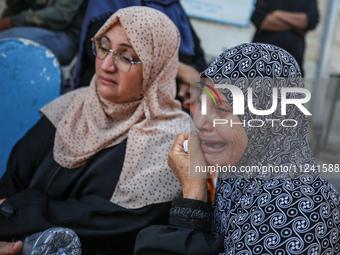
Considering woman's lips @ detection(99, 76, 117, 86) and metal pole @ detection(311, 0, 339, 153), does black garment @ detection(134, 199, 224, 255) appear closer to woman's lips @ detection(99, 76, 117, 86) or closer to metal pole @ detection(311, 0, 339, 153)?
woman's lips @ detection(99, 76, 117, 86)

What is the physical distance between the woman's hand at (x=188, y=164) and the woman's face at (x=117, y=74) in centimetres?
47

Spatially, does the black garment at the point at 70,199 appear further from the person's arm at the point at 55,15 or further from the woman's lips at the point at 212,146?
the person's arm at the point at 55,15

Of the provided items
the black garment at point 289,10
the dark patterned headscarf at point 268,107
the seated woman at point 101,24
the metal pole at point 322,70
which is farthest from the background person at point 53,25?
the metal pole at point 322,70

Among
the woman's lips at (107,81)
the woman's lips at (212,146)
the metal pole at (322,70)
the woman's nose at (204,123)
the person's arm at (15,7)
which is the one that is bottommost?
the metal pole at (322,70)

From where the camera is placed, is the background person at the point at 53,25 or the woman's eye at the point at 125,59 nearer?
the woman's eye at the point at 125,59

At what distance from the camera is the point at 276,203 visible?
123cm

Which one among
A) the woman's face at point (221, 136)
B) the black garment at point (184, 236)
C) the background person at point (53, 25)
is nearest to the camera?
the black garment at point (184, 236)

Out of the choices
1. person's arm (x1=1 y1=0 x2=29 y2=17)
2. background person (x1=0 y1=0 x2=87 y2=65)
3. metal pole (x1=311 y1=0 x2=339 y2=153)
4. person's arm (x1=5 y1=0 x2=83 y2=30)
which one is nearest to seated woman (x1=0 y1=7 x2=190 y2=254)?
background person (x1=0 y1=0 x2=87 y2=65)

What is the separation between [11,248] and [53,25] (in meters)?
1.76

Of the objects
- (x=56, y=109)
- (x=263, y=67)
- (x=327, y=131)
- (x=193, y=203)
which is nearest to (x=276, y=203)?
(x=193, y=203)

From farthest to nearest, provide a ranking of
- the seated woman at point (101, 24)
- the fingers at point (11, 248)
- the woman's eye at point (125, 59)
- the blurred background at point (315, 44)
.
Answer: the blurred background at point (315, 44)
the seated woman at point (101, 24)
the woman's eye at point (125, 59)
the fingers at point (11, 248)

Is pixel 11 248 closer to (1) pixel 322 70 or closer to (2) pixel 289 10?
(2) pixel 289 10

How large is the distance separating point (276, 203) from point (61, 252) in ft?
2.70

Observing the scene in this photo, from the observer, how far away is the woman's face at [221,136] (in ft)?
4.70
